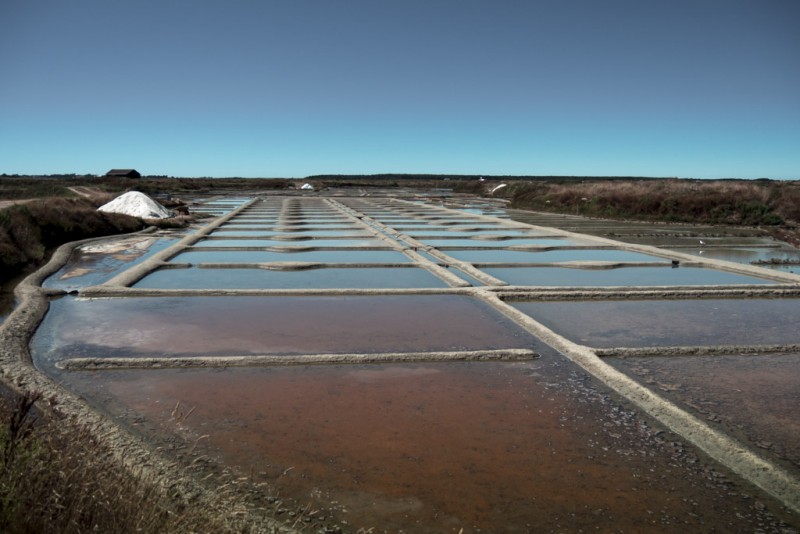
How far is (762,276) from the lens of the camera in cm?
824

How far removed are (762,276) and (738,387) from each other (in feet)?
17.2

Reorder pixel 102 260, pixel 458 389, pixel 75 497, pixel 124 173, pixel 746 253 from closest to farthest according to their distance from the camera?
pixel 75 497 < pixel 458 389 < pixel 102 260 < pixel 746 253 < pixel 124 173

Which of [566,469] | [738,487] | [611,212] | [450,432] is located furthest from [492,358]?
[611,212]

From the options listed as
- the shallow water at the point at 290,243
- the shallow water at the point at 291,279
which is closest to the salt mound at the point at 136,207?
the shallow water at the point at 290,243

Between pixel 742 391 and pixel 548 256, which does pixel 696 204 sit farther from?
pixel 742 391

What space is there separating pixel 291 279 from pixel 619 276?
178 inches

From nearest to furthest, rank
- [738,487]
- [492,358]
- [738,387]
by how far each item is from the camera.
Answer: [738,487] < [738,387] < [492,358]

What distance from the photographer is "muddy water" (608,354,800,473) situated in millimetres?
3123

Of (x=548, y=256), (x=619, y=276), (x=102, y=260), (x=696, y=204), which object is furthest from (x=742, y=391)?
(x=696, y=204)

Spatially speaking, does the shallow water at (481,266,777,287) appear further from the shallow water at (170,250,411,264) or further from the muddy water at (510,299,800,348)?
the shallow water at (170,250,411,264)

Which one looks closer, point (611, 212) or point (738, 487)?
point (738, 487)

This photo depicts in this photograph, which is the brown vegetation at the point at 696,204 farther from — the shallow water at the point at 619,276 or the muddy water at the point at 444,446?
the muddy water at the point at 444,446

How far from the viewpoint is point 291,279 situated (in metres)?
7.82

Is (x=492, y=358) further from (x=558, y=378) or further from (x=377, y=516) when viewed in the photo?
(x=377, y=516)
